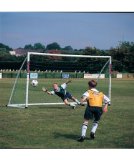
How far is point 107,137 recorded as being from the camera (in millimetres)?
11773

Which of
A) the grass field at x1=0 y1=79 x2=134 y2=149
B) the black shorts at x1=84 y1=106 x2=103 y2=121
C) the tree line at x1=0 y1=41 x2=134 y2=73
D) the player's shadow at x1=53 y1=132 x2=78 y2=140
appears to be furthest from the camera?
the tree line at x1=0 y1=41 x2=134 y2=73

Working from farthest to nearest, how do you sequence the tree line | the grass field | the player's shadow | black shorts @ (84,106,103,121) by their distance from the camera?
the tree line < the player's shadow < black shorts @ (84,106,103,121) < the grass field

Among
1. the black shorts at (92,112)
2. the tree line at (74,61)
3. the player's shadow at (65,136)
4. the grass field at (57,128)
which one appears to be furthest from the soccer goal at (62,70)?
the black shorts at (92,112)

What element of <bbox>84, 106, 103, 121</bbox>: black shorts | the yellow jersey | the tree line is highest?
the tree line

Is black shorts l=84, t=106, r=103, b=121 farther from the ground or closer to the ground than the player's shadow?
farther from the ground

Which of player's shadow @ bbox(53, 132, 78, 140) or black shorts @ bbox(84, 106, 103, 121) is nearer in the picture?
black shorts @ bbox(84, 106, 103, 121)

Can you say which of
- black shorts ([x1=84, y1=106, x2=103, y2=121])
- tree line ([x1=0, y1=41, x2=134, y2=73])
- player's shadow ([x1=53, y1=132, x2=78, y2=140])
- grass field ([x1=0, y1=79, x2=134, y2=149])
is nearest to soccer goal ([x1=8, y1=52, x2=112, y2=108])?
tree line ([x1=0, y1=41, x2=134, y2=73])

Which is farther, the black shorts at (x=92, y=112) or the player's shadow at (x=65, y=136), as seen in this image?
the player's shadow at (x=65, y=136)

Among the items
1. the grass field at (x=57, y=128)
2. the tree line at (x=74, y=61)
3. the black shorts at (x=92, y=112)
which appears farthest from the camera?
the tree line at (x=74, y=61)

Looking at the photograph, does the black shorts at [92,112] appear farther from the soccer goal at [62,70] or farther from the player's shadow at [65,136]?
the soccer goal at [62,70]

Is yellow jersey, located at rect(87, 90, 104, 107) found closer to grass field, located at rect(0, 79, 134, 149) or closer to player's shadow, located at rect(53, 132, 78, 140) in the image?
grass field, located at rect(0, 79, 134, 149)
